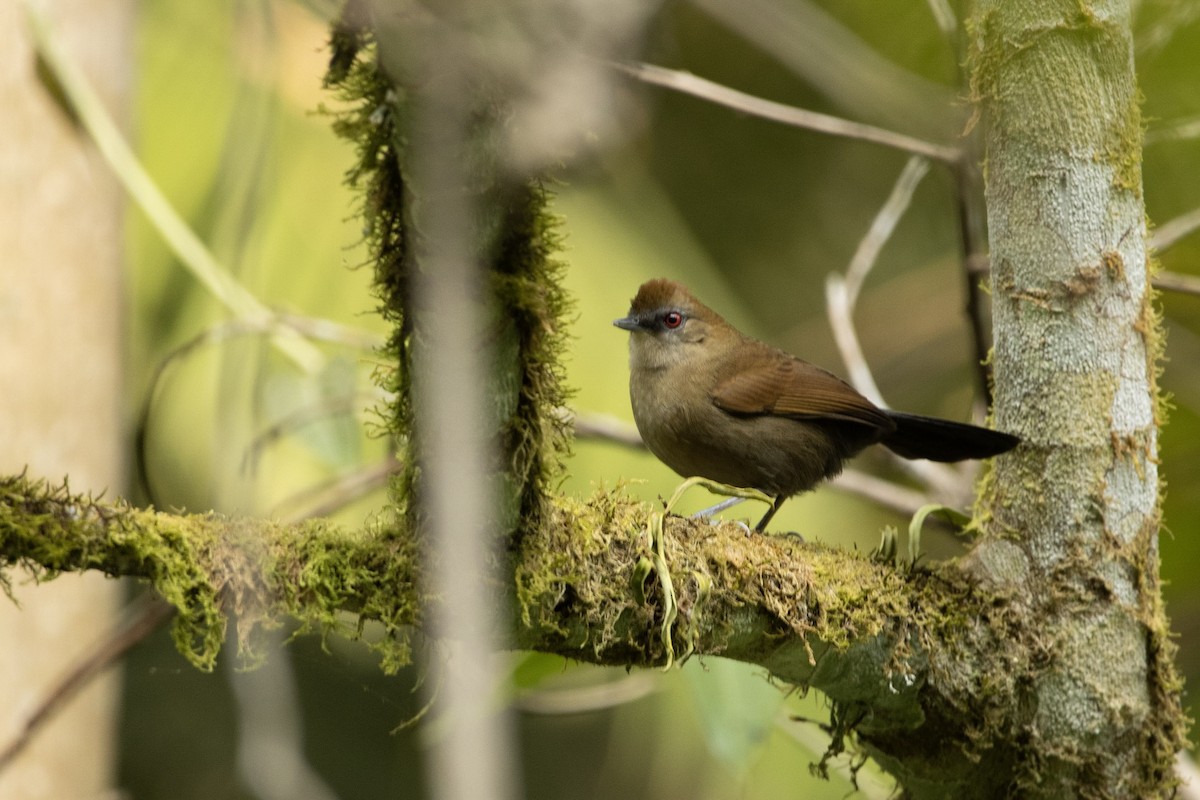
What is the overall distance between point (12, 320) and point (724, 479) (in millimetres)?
2109

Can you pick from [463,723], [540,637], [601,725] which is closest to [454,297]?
[463,723]

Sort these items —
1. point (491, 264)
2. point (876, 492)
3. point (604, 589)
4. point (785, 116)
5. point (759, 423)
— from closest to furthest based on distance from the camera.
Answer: point (491, 264) < point (604, 589) < point (785, 116) < point (759, 423) < point (876, 492)

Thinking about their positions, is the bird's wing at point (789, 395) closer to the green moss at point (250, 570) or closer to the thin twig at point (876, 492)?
the thin twig at point (876, 492)

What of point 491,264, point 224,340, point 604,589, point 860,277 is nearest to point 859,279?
point 860,277

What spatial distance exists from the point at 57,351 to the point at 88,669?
0.95 m

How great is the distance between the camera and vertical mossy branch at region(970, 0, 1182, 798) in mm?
2248

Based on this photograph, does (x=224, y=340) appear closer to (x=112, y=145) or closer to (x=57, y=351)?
(x=57, y=351)

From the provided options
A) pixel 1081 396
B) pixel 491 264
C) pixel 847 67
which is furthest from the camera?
pixel 847 67

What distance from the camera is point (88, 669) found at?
10.3ft

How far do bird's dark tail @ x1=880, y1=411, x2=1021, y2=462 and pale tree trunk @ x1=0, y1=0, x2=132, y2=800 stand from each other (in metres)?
2.33

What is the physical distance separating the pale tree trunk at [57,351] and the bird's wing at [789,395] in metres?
1.89

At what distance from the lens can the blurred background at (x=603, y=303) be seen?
8.18 feet

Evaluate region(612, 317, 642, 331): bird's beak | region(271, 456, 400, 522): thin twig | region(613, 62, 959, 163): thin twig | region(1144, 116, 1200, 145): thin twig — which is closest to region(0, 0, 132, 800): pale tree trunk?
region(271, 456, 400, 522): thin twig

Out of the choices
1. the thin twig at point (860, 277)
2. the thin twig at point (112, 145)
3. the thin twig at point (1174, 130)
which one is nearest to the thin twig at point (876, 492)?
the thin twig at point (860, 277)
